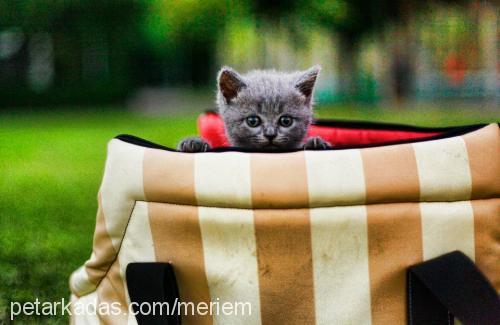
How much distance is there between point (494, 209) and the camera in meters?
0.98

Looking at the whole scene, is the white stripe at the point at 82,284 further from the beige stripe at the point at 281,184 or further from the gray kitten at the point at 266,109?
the gray kitten at the point at 266,109

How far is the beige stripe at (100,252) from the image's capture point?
3.54 ft

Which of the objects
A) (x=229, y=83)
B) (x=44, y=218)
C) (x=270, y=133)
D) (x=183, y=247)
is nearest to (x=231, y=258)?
(x=183, y=247)

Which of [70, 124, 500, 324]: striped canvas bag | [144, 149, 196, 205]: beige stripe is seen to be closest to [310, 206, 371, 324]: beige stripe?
[70, 124, 500, 324]: striped canvas bag

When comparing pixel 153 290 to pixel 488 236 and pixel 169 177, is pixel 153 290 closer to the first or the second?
pixel 169 177

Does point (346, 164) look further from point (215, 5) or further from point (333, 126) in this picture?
point (215, 5)

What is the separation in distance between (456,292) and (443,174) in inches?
7.4

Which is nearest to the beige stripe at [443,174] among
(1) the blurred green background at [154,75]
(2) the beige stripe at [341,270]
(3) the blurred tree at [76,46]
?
Answer: (2) the beige stripe at [341,270]

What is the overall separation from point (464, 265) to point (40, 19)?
13.3m

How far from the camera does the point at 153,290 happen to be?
0.98 m

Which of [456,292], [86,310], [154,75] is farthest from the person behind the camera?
[154,75]

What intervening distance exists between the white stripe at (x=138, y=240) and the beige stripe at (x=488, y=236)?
54 cm

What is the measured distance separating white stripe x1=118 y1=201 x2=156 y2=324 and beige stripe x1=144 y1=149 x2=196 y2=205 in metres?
0.03

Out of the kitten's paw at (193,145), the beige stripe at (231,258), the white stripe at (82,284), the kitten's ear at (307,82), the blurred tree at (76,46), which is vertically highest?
the blurred tree at (76,46)
